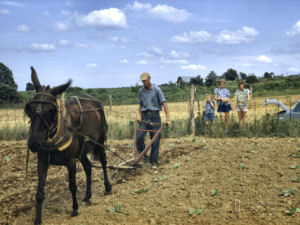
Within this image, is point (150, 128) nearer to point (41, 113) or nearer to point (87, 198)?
point (87, 198)

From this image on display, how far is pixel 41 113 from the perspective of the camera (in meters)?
4.05

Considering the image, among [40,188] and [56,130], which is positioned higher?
[56,130]

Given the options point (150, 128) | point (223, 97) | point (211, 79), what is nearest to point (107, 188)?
point (150, 128)

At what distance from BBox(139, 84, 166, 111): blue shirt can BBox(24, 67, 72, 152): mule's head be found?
2783 mm

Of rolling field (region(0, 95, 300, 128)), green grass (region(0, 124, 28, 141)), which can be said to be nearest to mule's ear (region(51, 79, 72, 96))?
rolling field (region(0, 95, 300, 128))

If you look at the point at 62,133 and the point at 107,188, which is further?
the point at 107,188

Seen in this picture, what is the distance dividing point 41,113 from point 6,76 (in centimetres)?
4070

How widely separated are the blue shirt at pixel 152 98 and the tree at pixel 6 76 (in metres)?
37.6

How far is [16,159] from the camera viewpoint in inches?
348

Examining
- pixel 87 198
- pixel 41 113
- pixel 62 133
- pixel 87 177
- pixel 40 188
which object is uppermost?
pixel 41 113

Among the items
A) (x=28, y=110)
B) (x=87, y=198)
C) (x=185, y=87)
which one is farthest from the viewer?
(x=185, y=87)

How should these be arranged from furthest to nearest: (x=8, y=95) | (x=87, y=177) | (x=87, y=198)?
1. (x=8, y=95)
2. (x=87, y=177)
3. (x=87, y=198)

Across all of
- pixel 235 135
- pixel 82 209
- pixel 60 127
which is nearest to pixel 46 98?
pixel 60 127

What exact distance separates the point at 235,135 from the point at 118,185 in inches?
217
